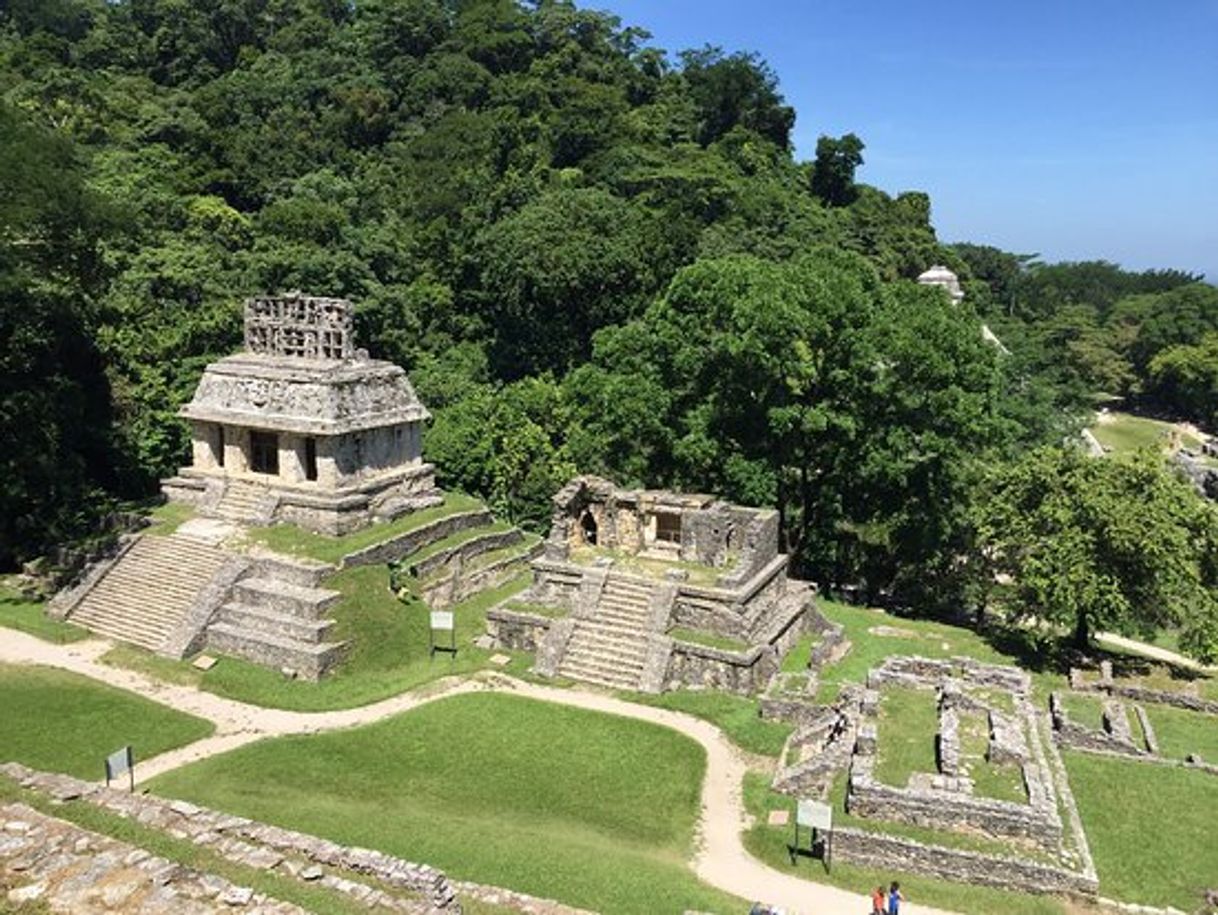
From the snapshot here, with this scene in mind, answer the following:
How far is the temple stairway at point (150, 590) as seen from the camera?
960 inches

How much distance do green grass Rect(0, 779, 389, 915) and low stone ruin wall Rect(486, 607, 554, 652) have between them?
37.4 feet

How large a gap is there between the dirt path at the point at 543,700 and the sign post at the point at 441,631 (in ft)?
4.61

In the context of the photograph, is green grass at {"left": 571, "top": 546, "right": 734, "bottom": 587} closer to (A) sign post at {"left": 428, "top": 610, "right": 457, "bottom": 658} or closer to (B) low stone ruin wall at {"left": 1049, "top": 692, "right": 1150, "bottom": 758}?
(A) sign post at {"left": 428, "top": 610, "right": 457, "bottom": 658}

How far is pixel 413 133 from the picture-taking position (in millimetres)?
64250

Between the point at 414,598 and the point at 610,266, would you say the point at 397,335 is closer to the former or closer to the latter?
the point at 610,266

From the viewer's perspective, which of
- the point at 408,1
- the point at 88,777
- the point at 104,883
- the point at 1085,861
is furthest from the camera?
the point at 408,1

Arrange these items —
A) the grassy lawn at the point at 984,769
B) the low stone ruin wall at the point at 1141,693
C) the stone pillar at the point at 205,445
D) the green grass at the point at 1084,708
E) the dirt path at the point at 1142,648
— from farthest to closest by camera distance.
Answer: the stone pillar at the point at 205,445 < the dirt path at the point at 1142,648 < the low stone ruin wall at the point at 1141,693 < the green grass at the point at 1084,708 < the grassy lawn at the point at 984,769

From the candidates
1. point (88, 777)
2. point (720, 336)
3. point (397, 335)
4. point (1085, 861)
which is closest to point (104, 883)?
point (88, 777)

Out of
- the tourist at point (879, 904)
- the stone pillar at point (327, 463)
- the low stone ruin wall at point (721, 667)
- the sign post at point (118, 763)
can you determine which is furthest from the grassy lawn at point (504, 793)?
the stone pillar at point (327, 463)

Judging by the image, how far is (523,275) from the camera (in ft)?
151

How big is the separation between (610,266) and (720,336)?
17702mm

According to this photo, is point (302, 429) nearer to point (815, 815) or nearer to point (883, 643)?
point (883, 643)

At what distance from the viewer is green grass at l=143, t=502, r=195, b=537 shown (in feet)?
90.4

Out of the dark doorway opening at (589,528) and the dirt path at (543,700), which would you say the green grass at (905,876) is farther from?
the dark doorway opening at (589,528)
